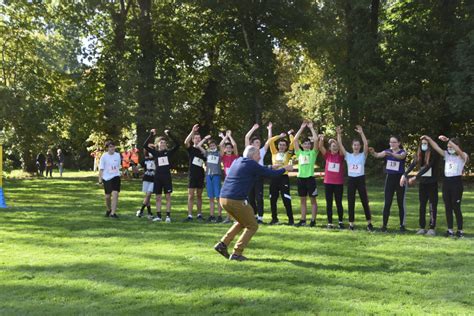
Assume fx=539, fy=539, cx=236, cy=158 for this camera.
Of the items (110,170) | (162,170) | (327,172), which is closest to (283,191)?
(327,172)

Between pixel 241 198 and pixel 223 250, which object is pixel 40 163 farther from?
pixel 241 198

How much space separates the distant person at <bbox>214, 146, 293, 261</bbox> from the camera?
7883 millimetres

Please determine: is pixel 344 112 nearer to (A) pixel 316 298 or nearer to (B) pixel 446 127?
(B) pixel 446 127

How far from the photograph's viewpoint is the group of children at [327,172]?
10.2 m

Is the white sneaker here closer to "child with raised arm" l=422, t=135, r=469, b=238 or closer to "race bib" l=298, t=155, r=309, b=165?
"child with raised arm" l=422, t=135, r=469, b=238

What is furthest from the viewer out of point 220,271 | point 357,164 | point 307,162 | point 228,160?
point 228,160

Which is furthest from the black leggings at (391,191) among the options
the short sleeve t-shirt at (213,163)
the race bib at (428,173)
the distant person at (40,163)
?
the distant person at (40,163)

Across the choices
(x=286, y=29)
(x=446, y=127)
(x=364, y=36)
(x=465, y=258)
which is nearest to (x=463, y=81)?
(x=446, y=127)

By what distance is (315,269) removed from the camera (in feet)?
24.2

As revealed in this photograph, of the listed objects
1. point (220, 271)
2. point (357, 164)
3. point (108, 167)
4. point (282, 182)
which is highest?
point (357, 164)

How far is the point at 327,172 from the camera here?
11156 millimetres

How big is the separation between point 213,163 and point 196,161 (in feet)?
1.35

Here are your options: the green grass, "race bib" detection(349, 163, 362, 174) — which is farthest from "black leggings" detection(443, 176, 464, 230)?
"race bib" detection(349, 163, 362, 174)

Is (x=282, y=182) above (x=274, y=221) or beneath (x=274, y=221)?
above
